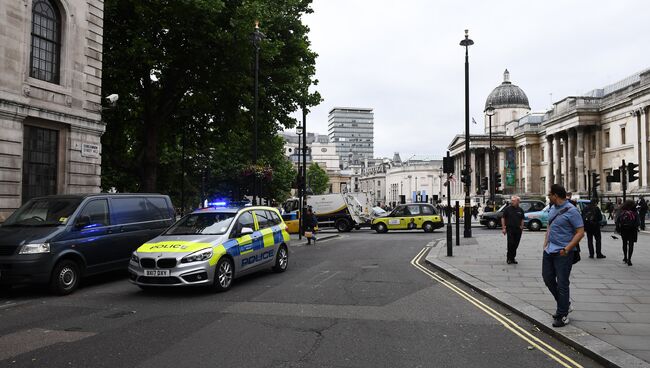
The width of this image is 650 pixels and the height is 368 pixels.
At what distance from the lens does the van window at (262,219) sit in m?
10.9

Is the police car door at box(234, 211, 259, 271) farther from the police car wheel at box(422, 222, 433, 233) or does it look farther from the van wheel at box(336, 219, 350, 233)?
the van wheel at box(336, 219, 350, 233)

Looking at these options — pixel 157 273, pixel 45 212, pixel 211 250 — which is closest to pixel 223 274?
pixel 211 250

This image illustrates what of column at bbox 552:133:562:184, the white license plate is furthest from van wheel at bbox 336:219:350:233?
column at bbox 552:133:562:184

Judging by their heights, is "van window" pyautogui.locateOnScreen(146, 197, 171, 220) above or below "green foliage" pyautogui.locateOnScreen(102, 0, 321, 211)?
below

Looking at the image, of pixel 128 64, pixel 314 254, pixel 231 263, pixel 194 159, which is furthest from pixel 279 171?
pixel 231 263

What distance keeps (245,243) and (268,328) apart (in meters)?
3.67

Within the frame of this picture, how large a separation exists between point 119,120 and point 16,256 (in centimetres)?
1651

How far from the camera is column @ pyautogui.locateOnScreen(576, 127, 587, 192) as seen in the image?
2574 inches

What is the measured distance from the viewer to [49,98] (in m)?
15.5

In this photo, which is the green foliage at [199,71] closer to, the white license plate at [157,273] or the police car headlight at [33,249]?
the police car headlight at [33,249]

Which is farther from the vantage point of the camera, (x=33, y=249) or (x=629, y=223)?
(x=629, y=223)

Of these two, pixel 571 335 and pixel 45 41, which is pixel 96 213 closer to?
pixel 45 41

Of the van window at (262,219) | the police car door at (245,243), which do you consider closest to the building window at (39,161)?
the van window at (262,219)

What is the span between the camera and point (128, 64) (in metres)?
20.1
